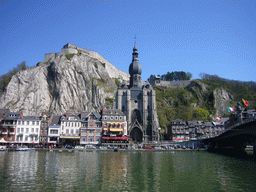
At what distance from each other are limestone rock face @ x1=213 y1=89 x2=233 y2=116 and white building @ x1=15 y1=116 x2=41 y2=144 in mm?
86288

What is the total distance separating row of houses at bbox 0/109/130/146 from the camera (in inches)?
2537

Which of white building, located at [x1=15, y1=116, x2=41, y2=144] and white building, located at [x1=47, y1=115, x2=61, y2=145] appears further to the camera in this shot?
white building, located at [x1=47, y1=115, x2=61, y2=145]

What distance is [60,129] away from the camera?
66.0 metres

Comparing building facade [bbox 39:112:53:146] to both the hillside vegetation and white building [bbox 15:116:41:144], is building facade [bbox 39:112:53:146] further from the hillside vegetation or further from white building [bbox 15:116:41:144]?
the hillside vegetation

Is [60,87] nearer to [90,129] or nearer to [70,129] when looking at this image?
[70,129]

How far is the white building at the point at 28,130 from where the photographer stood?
64.4 meters

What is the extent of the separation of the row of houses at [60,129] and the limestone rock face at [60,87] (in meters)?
27.0

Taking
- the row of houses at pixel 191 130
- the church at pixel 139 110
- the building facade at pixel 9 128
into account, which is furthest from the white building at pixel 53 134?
the row of houses at pixel 191 130

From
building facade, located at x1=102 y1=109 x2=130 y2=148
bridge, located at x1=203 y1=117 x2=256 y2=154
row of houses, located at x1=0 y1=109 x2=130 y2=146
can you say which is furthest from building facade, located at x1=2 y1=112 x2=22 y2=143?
Answer: bridge, located at x1=203 y1=117 x2=256 y2=154

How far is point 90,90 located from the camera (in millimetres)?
103562

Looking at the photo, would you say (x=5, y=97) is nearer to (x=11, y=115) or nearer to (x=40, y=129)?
(x=11, y=115)

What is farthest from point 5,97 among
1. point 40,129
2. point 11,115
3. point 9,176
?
point 9,176

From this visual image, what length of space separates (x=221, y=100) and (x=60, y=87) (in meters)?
82.9

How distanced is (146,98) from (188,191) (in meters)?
69.8
